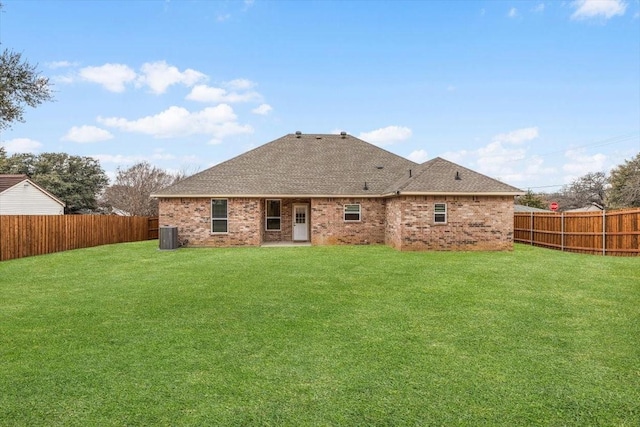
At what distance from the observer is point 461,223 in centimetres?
1667

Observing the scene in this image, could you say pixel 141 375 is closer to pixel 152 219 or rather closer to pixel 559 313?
pixel 559 313

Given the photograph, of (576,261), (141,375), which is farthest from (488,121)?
(141,375)

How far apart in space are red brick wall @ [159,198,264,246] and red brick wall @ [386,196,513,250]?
22.8ft

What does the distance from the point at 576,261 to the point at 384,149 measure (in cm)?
1240

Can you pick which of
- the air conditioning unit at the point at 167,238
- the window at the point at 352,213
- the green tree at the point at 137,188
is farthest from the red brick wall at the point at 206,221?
the green tree at the point at 137,188

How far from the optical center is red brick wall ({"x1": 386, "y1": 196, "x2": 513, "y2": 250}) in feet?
54.1

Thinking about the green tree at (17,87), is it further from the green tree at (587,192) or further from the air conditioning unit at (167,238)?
the green tree at (587,192)

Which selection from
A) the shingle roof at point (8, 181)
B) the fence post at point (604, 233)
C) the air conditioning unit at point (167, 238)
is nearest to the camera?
the fence post at point (604, 233)

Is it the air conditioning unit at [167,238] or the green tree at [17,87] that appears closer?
the green tree at [17,87]

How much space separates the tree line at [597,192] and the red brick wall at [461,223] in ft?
80.2

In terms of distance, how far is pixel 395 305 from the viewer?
7512 mm

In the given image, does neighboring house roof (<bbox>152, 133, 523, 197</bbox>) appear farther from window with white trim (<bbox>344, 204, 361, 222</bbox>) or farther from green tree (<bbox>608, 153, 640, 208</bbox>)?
green tree (<bbox>608, 153, 640, 208</bbox>)

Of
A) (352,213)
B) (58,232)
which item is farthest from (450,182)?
(58,232)

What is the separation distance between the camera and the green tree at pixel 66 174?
38500mm
